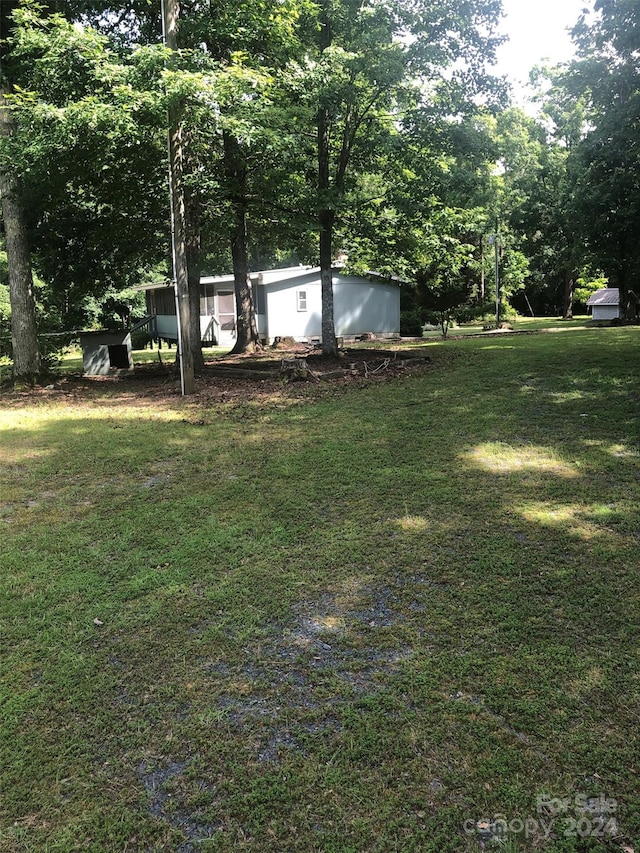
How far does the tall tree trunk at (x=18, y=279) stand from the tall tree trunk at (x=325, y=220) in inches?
236

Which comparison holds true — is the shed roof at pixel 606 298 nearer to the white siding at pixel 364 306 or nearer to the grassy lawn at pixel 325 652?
the white siding at pixel 364 306

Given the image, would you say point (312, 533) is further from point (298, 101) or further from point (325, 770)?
point (298, 101)

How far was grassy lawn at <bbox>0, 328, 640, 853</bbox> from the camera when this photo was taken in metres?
1.92

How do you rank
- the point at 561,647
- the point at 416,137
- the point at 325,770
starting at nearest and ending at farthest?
the point at 325,770 < the point at 561,647 < the point at 416,137

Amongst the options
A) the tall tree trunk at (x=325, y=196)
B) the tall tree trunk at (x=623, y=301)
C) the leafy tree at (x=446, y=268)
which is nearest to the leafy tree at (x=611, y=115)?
the leafy tree at (x=446, y=268)

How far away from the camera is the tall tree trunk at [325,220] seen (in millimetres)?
12703

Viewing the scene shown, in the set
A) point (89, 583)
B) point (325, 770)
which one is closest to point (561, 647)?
point (325, 770)

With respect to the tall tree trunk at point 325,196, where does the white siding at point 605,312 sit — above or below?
below

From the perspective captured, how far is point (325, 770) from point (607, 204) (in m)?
13.9

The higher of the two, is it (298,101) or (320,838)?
(298,101)

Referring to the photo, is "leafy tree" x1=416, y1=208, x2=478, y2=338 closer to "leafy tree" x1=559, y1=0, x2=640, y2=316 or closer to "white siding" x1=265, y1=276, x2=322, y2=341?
"leafy tree" x1=559, y1=0, x2=640, y2=316

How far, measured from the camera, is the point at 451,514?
438 centimetres

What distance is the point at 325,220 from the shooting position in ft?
44.1

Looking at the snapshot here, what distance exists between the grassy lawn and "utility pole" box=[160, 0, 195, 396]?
466cm
